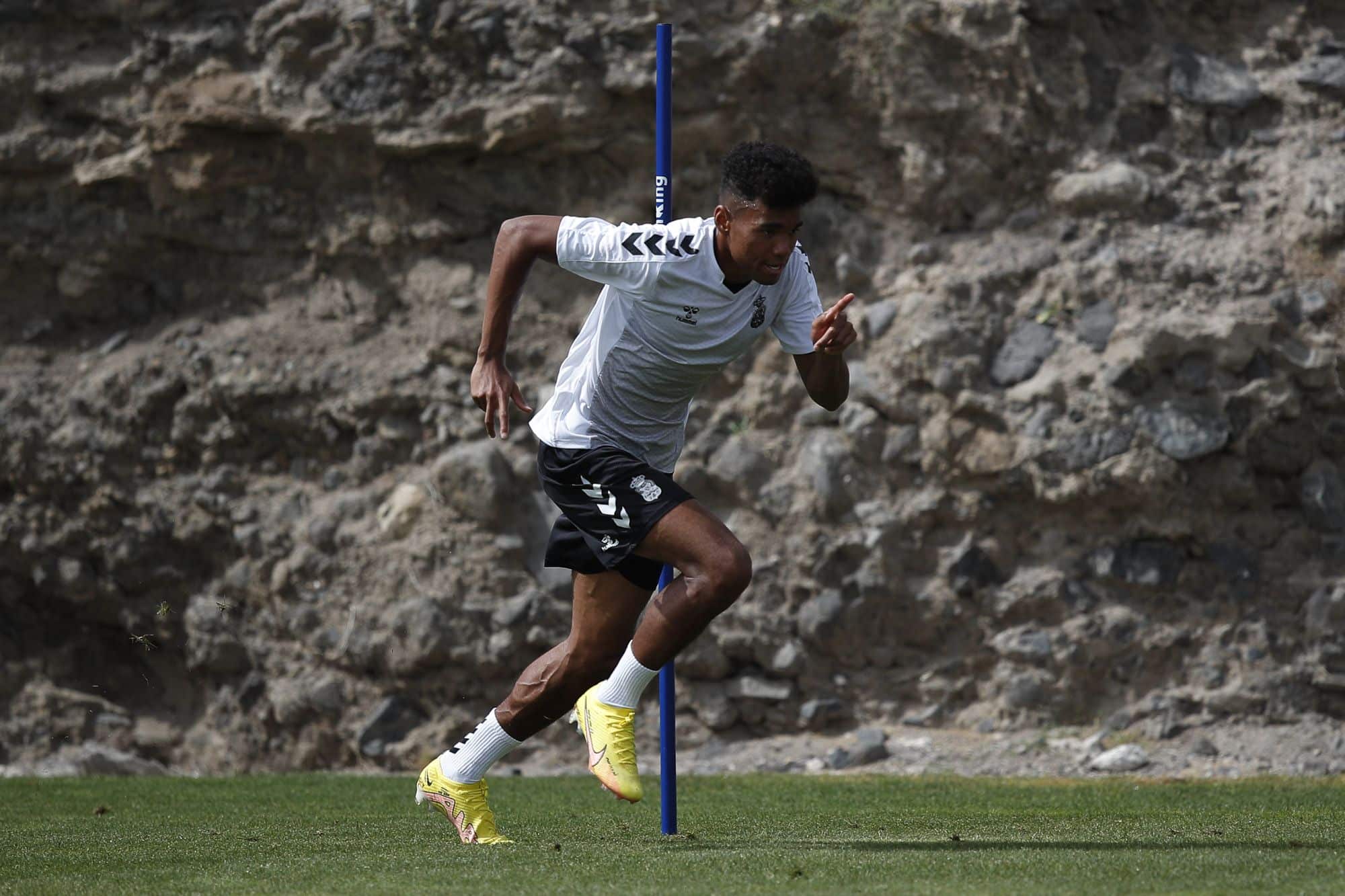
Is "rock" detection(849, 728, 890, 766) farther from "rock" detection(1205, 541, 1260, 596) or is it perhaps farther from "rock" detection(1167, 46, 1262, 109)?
"rock" detection(1167, 46, 1262, 109)

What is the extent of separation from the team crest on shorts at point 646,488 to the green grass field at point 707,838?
107 centimetres

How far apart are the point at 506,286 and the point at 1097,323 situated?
5527 millimetres

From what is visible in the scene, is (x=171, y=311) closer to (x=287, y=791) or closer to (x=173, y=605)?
(x=173, y=605)

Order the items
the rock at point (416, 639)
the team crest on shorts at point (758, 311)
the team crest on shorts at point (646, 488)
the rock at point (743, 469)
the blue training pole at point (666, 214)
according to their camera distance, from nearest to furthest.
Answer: the team crest on shorts at point (646, 488), the team crest on shorts at point (758, 311), the blue training pole at point (666, 214), the rock at point (416, 639), the rock at point (743, 469)

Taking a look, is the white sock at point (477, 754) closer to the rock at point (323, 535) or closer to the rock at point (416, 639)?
the rock at point (416, 639)

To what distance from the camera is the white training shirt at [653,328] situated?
4750mm

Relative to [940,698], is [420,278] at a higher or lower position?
higher

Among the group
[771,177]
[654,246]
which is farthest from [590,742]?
[771,177]

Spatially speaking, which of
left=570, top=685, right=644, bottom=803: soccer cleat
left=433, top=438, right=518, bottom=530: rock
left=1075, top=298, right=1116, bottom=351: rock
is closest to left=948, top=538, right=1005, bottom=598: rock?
left=1075, top=298, right=1116, bottom=351: rock

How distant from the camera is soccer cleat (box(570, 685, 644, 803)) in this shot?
453 cm

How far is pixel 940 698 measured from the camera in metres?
9.17

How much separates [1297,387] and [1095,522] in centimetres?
145

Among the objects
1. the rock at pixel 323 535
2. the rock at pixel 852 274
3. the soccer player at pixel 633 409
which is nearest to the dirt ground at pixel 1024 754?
the rock at pixel 323 535

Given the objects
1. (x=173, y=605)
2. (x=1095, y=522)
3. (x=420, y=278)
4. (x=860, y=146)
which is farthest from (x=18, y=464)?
(x=1095, y=522)
